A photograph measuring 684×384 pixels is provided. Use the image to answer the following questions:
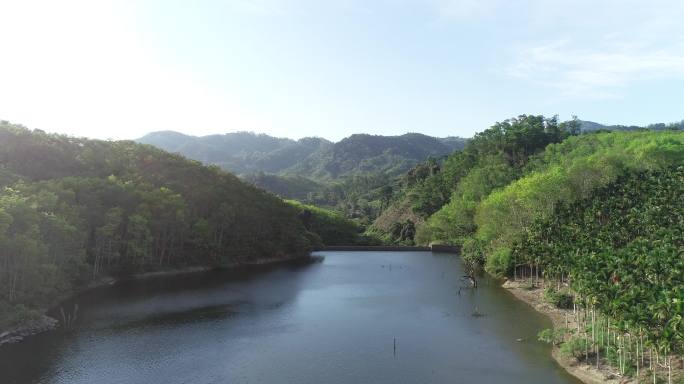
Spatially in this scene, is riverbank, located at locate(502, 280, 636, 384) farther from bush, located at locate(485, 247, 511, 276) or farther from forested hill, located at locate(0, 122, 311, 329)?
forested hill, located at locate(0, 122, 311, 329)

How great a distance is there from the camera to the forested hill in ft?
205

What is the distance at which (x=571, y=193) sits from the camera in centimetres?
10888

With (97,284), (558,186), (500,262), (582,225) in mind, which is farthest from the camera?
(558,186)

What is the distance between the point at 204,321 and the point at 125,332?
9576 millimetres

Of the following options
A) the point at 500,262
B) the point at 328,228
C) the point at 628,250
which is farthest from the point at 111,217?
the point at 328,228

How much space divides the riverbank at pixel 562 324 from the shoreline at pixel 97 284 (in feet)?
181

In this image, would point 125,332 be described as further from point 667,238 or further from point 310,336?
point 667,238

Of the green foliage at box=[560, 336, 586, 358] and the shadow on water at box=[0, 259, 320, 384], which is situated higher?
the green foliage at box=[560, 336, 586, 358]

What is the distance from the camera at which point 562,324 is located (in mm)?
61375

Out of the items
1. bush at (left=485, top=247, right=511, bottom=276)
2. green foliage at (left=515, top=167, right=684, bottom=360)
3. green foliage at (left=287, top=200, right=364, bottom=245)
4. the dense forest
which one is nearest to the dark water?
bush at (left=485, top=247, right=511, bottom=276)

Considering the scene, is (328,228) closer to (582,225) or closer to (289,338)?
(582,225)

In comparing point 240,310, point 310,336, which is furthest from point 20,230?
point 310,336

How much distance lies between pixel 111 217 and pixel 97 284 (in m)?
11.1

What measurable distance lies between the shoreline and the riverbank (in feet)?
181
